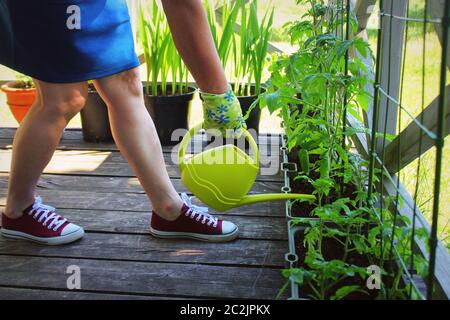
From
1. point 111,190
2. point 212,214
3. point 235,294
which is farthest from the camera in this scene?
point 111,190

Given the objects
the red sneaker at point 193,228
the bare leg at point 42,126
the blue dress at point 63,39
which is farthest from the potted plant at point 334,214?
the bare leg at point 42,126

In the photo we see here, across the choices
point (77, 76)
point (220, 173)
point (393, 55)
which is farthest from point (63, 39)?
point (393, 55)

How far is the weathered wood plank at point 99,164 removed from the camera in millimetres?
2307

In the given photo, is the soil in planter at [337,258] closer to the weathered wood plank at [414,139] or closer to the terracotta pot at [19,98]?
the weathered wood plank at [414,139]

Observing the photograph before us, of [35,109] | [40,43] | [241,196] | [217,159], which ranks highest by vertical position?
[40,43]

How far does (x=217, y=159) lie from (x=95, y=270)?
1.52 ft

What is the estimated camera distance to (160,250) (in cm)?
161

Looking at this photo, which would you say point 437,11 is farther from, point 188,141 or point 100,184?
point 100,184

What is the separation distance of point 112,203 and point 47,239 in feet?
1.25

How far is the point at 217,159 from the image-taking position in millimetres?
1486

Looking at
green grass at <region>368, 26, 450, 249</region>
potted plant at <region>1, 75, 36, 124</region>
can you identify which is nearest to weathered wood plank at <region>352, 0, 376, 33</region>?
green grass at <region>368, 26, 450, 249</region>
